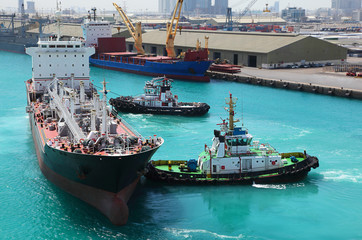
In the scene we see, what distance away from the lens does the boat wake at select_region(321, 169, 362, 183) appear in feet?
82.1

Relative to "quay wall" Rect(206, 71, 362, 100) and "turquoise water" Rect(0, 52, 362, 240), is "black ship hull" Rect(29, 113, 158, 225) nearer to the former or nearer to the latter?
"turquoise water" Rect(0, 52, 362, 240)

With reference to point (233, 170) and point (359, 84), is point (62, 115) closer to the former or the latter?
point (233, 170)

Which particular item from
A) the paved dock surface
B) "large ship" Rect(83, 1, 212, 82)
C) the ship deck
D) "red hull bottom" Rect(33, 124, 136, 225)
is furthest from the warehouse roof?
"red hull bottom" Rect(33, 124, 136, 225)

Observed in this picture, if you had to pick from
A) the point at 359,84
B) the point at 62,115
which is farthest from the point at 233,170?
the point at 359,84

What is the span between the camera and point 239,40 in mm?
74625

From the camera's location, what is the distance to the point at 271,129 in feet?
117

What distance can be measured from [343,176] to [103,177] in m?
12.8

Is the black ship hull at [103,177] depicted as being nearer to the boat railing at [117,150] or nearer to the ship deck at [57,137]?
the ship deck at [57,137]

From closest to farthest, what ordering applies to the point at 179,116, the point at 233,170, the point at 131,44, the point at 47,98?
the point at 233,170 < the point at 47,98 < the point at 179,116 < the point at 131,44

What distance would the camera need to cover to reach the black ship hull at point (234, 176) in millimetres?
23531

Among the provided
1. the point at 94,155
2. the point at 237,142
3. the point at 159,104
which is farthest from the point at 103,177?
the point at 159,104

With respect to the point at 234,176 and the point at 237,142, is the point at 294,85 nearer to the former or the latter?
the point at 237,142

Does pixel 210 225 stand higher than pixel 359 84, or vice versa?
pixel 359 84

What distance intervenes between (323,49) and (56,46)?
148 ft
